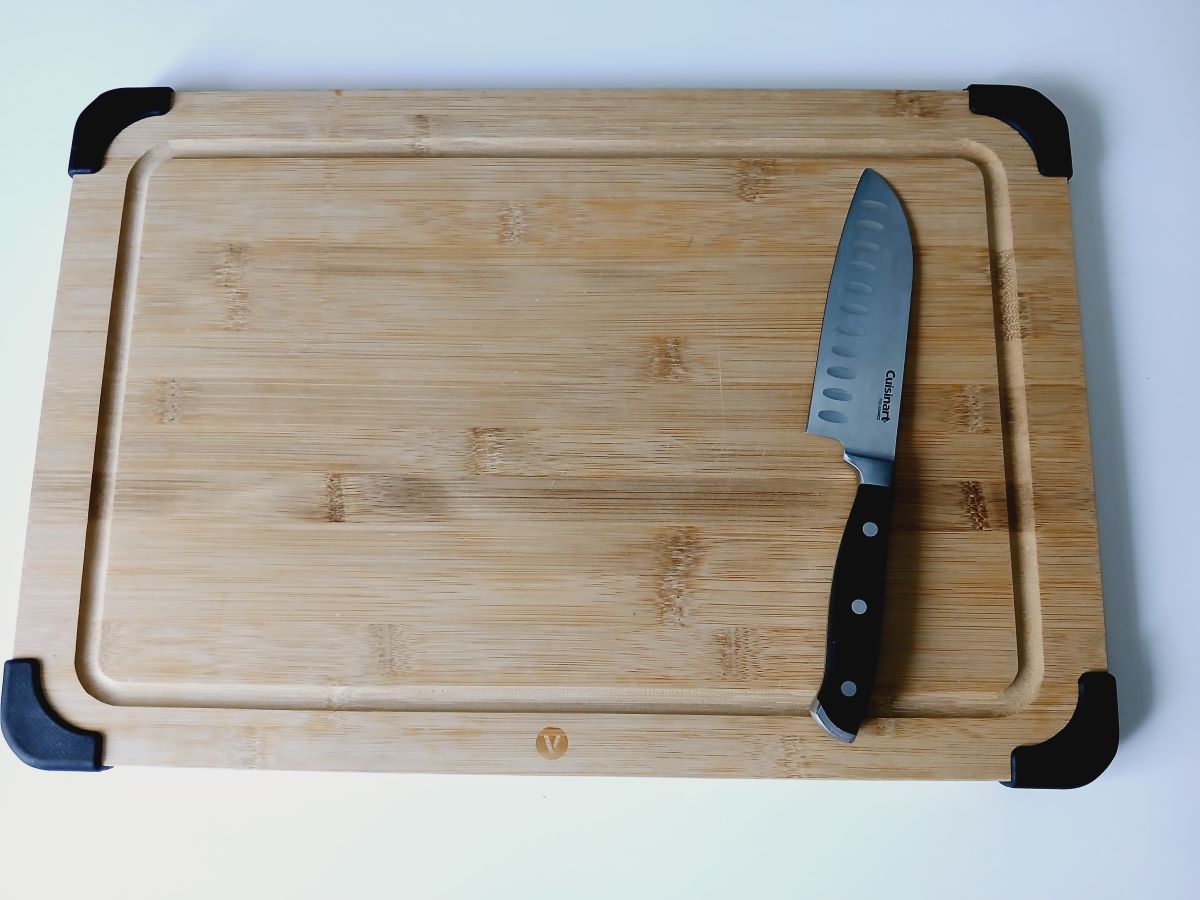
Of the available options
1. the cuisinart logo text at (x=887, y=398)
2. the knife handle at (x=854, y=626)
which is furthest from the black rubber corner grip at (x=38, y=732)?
the cuisinart logo text at (x=887, y=398)

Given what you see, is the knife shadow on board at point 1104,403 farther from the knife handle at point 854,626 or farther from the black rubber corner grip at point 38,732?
the black rubber corner grip at point 38,732

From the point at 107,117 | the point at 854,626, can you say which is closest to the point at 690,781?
the point at 854,626

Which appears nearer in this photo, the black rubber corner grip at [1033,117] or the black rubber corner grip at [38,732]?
the black rubber corner grip at [38,732]

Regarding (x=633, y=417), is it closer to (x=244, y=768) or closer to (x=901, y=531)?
(x=901, y=531)

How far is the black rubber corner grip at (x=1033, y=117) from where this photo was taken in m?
0.88

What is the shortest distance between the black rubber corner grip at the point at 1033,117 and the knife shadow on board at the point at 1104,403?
6cm

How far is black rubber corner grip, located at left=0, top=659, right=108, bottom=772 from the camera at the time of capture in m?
0.77

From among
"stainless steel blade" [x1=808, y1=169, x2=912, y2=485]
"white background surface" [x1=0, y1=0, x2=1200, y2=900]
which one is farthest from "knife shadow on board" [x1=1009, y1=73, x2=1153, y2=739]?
"stainless steel blade" [x1=808, y1=169, x2=912, y2=485]

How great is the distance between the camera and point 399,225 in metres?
0.86

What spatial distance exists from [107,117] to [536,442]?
580 mm

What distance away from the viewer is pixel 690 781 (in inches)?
31.6

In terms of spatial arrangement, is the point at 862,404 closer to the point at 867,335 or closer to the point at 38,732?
the point at 867,335

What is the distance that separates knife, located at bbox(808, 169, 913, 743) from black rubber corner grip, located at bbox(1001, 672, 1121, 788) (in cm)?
17

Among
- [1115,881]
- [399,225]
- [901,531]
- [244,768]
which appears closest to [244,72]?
[399,225]
